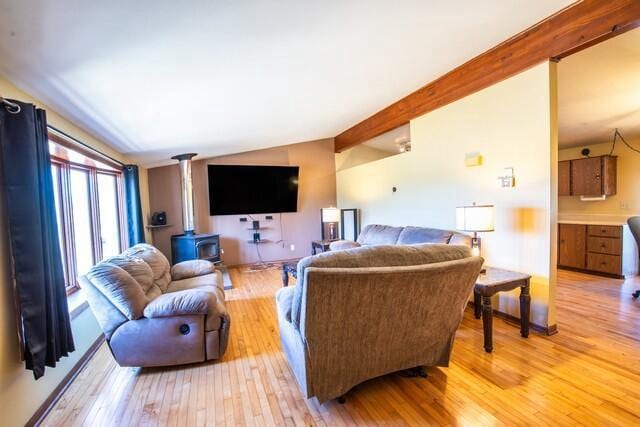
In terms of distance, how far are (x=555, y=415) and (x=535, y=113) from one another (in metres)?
2.42

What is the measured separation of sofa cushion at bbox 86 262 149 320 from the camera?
2145 mm

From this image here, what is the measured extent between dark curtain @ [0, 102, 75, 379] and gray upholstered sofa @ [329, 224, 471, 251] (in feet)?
10.0

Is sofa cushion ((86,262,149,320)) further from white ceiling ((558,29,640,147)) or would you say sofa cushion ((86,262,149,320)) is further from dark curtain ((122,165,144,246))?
white ceiling ((558,29,640,147))

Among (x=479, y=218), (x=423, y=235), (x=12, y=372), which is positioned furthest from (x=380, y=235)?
(x=12, y=372)

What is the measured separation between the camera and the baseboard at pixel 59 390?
1.75 m

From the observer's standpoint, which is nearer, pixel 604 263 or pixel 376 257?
pixel 376 257

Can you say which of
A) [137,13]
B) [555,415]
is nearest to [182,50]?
[137,13]

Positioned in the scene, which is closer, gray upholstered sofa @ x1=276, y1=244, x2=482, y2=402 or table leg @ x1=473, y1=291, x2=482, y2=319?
gray upholstered sofa @ x1=276, y1=244, x2=482, y2=402

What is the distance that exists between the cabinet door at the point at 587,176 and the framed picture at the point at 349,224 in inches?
153

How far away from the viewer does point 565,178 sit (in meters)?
5.25

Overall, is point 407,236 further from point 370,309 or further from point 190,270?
point 190,270

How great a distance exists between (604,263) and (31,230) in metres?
6.72

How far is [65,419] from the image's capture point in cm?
179

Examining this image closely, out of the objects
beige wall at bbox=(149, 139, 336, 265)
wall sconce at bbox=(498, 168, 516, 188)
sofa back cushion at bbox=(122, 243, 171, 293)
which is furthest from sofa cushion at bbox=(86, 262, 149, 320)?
beige wall at bbox=(149, 139, 336, 265)
